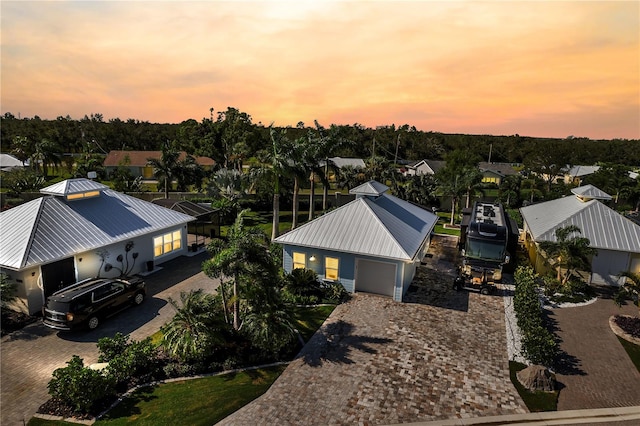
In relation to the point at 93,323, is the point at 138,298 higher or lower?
higher

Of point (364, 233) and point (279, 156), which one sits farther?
point (279, 156)

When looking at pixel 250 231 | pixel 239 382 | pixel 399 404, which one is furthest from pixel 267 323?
pixel 399 404

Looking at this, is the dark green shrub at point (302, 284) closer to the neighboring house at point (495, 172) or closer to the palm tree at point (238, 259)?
the palm tree at point (238, 259)

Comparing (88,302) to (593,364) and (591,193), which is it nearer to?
(593,364)

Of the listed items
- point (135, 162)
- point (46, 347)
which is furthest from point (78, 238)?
point (135, 162)

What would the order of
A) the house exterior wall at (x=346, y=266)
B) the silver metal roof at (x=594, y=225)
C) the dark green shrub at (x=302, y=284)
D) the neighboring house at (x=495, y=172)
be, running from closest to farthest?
1. the house exterior wall at (x=346, y=266)
2. the dark green shrub at (x=302, y=284)
3. the silver metal roof at (x=594, y=225)
4. the neighboring house at (x=495, y=172)

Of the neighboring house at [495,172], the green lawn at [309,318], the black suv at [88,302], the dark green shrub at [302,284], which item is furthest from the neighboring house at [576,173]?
the black suv at [88,302]

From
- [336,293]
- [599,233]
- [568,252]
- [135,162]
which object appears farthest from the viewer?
[135,162]

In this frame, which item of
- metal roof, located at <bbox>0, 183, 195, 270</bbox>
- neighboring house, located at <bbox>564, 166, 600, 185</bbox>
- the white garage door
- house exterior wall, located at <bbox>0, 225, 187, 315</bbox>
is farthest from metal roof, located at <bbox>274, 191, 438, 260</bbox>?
neighboring house, located at <bbox>564, 166, 600, 185</bbox>
